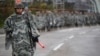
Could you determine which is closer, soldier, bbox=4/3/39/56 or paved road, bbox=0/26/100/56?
soldier, bbox=4/3/39/56

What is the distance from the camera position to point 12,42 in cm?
886

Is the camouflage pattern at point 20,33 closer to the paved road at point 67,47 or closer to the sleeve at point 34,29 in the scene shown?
the sleeve at point 34,29

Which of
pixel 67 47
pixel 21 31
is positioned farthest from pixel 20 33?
pixel 67 47

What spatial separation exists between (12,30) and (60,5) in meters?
64.1

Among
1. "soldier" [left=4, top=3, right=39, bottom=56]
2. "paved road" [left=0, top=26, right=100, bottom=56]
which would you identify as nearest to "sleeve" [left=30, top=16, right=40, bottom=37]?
"soldier" [left=4, top=3, right=39, bottom=56]

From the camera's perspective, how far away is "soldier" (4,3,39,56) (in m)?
8.73

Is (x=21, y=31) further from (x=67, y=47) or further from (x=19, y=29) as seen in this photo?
(x=67, y=47)

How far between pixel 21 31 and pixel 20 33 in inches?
1.9

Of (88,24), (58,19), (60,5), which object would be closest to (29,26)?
(58,19)

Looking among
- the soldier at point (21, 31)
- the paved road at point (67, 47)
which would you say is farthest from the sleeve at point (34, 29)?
the paved road at point (67, 47)

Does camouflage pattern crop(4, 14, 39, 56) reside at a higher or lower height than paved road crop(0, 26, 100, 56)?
higher

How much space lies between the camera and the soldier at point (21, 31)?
28.7 ft

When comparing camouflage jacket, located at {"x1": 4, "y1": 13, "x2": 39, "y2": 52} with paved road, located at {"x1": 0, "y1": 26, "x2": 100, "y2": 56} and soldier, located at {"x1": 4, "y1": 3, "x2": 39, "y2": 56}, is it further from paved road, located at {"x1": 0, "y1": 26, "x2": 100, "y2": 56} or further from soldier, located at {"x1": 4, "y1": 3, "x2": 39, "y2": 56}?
paved road, located at {"x1": 0, "y1": 26, "x2": 100, "y2": 56}

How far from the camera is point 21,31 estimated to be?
28.7 ft
